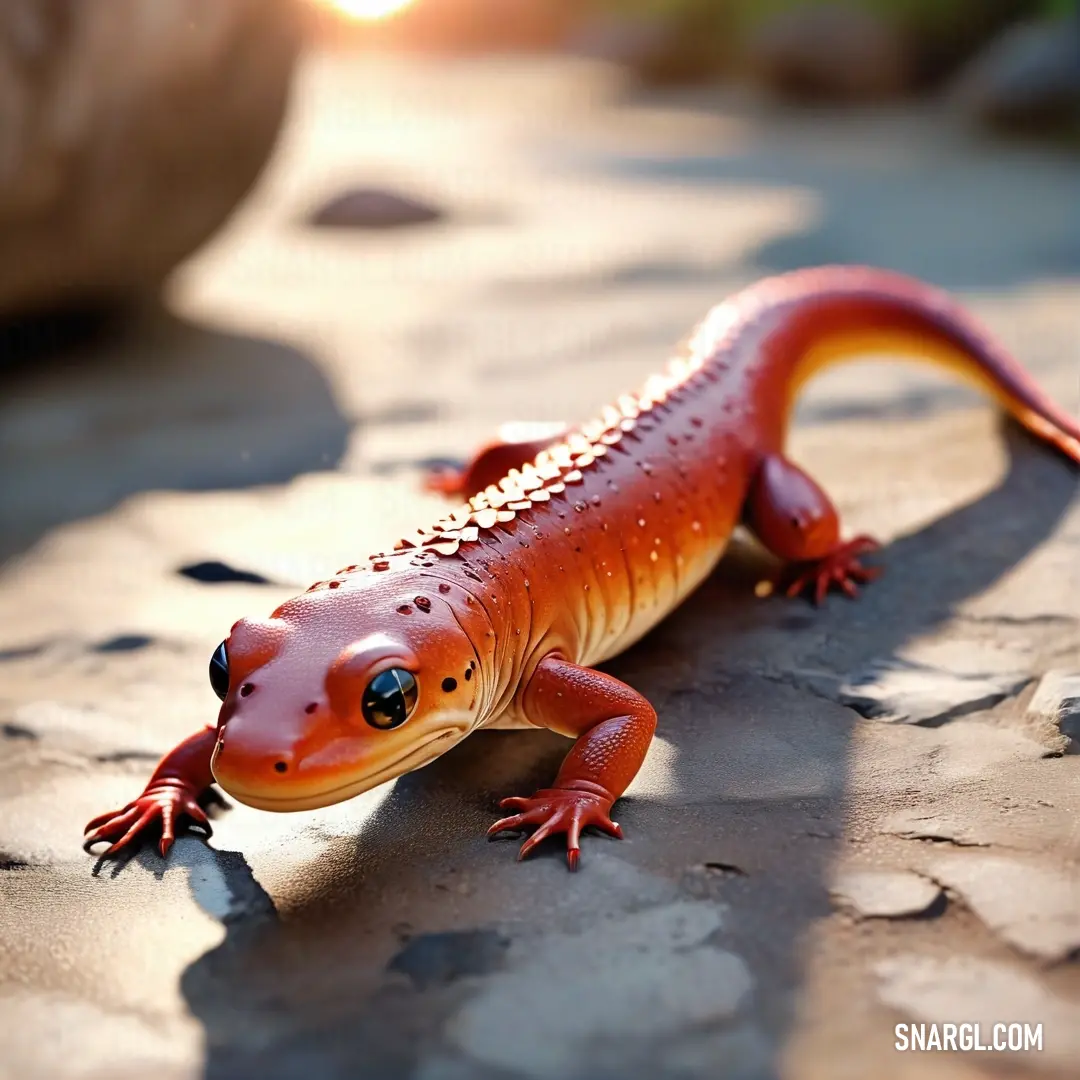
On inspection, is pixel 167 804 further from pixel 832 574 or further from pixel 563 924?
pixel 832 574

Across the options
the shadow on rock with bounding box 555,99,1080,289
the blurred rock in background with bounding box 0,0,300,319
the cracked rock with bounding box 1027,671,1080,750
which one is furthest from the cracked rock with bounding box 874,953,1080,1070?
the shadow on rock with bounding box 555,99,1080,289

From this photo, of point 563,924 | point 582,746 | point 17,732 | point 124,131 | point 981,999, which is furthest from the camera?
point 124,131

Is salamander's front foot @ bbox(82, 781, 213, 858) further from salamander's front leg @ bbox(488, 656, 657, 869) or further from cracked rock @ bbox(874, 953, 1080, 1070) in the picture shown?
cracked rock @ bbox(874, 953, 1080, 1070)

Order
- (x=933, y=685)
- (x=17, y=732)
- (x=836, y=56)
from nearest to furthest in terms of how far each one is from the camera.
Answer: (x=933, y=685) → (x=17, y=732) → (x=836, y=56)

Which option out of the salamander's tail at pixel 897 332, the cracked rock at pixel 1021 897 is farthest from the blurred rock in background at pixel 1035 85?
the cracked rock at pixel 1021 897

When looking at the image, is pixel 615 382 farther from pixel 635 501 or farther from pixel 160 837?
pixel 160 837

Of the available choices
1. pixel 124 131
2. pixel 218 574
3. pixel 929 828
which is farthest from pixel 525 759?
pixel 124 131

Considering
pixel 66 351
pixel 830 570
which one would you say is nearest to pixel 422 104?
pixel 66 351

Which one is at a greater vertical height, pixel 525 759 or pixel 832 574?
pixel 832 574
